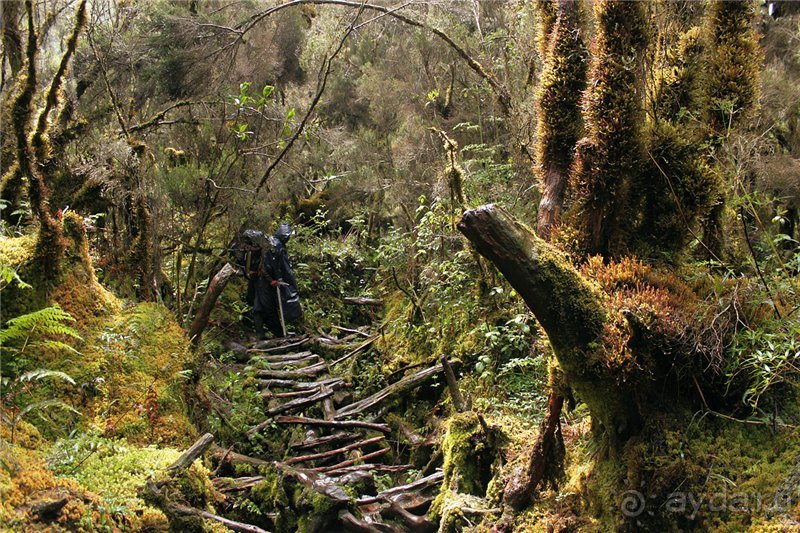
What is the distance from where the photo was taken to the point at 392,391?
25.1ft

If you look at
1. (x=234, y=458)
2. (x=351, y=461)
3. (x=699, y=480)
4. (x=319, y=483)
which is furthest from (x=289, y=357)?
(x=699, y=480)

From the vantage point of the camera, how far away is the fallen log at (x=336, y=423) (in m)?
7.10

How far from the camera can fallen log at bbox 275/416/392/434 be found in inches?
279

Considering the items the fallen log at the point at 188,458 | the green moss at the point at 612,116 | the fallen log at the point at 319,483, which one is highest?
the green moss at the point at 612,116

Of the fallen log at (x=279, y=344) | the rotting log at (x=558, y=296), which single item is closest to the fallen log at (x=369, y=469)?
the rotting log at (x=558, y=296)

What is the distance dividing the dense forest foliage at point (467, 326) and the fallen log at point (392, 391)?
0.14ft

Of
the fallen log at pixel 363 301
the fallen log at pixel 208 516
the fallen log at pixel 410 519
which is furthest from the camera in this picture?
the fallen log at pixel 363 301

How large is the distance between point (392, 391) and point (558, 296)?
4.44 m

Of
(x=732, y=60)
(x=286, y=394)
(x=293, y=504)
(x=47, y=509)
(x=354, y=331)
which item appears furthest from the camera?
(x=354, y=331)

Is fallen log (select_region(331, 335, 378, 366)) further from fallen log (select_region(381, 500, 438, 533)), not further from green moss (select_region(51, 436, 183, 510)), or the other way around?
green moss (select_region(51, 436, 183, 510))

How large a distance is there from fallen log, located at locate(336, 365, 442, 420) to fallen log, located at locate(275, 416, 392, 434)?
0.94ft

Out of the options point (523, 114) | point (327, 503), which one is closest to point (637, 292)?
point (327, 503)

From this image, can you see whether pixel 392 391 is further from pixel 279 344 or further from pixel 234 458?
pixel 279 344

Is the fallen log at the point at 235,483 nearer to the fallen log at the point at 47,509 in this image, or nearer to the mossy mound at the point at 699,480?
the fallen log at the point at 47,509
